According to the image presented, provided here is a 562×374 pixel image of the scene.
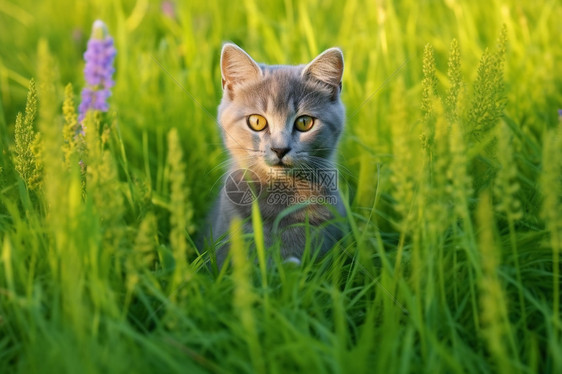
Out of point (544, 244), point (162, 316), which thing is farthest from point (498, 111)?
point (162, 316)

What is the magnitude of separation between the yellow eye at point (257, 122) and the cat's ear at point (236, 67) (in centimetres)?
22

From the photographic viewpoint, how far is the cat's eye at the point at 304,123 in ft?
7.98

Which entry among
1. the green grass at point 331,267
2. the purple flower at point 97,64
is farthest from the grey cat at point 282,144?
the purple flower at point 97,64

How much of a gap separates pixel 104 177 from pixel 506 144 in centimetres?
103

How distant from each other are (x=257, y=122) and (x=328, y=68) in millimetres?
409

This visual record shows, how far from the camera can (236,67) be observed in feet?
8.38
